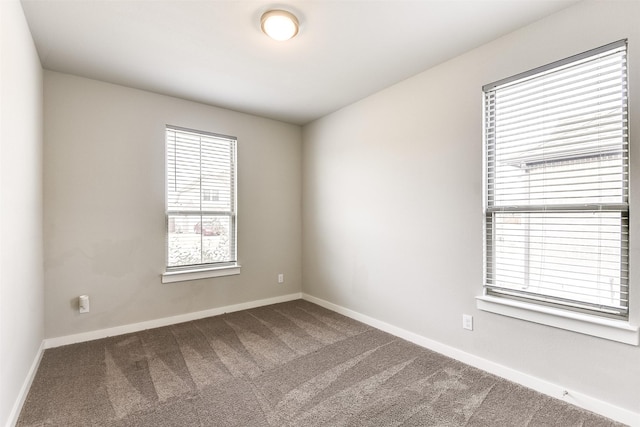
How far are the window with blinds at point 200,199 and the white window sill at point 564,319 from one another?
2.91 metres

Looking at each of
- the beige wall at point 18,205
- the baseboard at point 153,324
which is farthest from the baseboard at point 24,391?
the baseboard at point 153,324

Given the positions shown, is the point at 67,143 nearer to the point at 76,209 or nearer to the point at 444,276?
the point at 76,209

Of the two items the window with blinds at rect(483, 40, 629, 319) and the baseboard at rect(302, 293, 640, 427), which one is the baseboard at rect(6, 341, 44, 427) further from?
the window with blinds at rect(483, 40, 629, 319)

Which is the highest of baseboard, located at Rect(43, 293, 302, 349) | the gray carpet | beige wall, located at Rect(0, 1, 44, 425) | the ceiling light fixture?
the ceiling light fixture

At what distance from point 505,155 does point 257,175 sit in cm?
287

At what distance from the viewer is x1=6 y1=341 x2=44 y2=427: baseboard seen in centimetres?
178

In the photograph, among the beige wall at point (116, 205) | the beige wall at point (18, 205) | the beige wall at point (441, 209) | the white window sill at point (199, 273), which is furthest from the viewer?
the white window sill at point (199, 273)

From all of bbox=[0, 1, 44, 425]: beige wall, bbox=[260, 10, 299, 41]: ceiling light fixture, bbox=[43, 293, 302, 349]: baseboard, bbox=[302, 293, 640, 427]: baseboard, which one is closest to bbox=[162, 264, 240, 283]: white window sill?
bbox=[43, 293, 302, 349]: baseboard

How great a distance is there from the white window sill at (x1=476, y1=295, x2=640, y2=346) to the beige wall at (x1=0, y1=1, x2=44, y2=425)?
3.11 meters

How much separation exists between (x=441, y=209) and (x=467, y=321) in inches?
37.8

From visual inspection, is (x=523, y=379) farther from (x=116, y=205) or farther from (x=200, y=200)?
(x=116, y=205)

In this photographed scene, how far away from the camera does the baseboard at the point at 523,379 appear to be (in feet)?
5.95

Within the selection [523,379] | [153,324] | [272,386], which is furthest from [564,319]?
[153,324]

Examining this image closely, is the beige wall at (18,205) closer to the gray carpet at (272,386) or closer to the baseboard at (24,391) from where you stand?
the baseboard at (24,391)
